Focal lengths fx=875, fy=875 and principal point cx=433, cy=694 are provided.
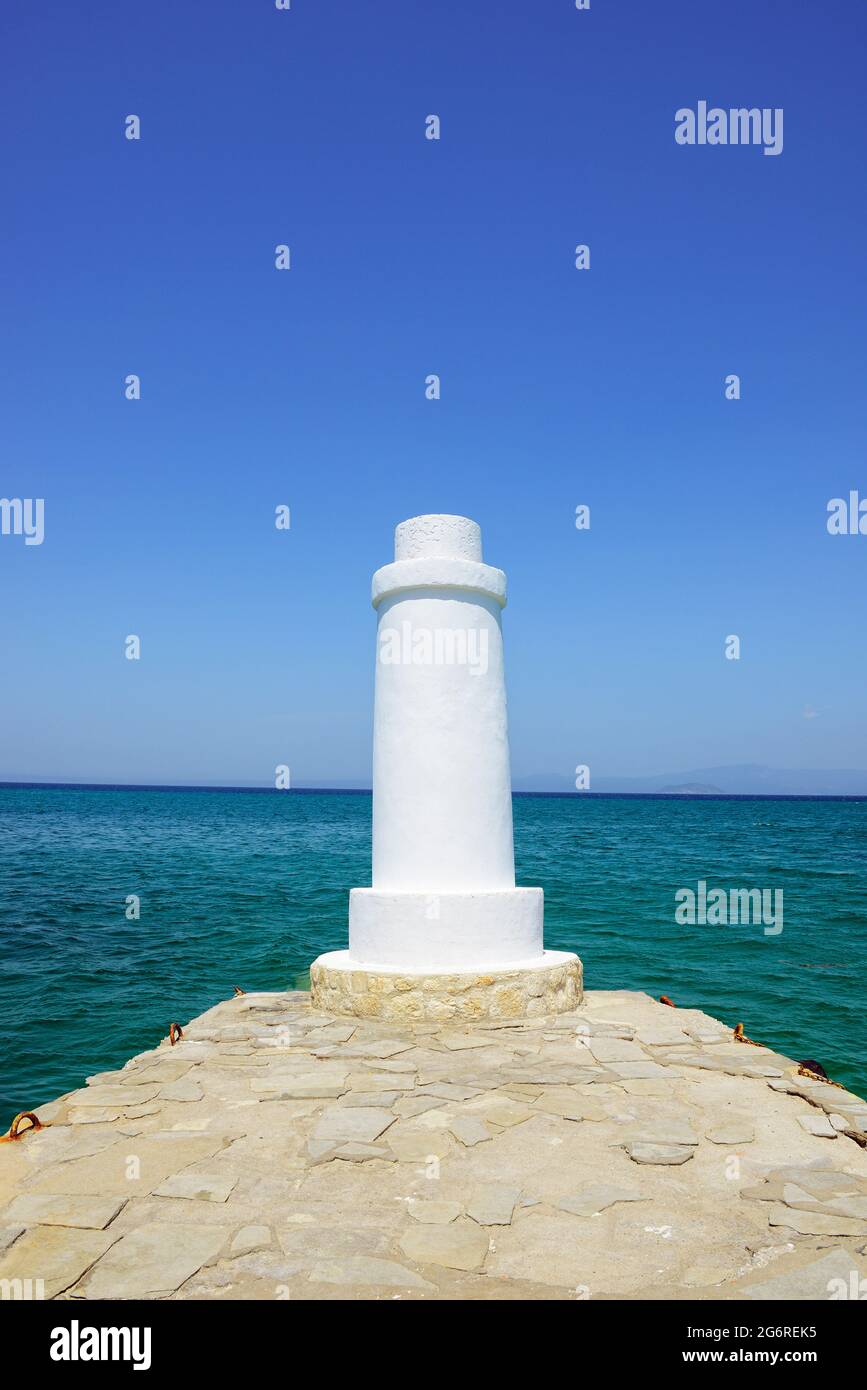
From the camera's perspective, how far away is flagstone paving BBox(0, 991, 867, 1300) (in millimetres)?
3703

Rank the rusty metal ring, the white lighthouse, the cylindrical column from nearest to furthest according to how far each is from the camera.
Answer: the rusty metal ring, the white lighthouse, the cylindrical column

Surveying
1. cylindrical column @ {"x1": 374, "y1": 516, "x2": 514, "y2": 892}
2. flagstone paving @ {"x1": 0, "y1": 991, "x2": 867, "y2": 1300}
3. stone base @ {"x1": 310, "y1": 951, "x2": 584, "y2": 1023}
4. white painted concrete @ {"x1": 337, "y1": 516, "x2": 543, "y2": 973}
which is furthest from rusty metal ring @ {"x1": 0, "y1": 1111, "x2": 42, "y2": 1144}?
cylindrical column @ {"x1": 374, "y1": 516, "x2": 514, "y2": 892}

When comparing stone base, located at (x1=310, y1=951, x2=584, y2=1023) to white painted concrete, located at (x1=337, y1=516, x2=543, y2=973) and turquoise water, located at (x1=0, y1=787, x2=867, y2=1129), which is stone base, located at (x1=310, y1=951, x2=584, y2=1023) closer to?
white painted concrete, located at (x1=337, y1=516, x2=543, y2=973)

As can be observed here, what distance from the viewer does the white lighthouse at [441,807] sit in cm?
862

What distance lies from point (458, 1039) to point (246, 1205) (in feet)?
11.8

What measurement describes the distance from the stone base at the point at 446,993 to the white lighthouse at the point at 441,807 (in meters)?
0.02

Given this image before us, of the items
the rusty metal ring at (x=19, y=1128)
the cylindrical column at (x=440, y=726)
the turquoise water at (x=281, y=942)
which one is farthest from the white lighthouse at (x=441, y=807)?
the turquoise water at (x=281, y=942)

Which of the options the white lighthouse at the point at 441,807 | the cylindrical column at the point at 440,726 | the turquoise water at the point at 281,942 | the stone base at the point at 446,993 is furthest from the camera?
the turquoise water at the point at 281,942

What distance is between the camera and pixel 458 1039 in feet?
25.4

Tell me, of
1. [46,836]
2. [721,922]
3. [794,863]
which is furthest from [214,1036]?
[46,836]

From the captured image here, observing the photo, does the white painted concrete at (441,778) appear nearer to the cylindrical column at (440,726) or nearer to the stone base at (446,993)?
the cylindrical column at (440,726)

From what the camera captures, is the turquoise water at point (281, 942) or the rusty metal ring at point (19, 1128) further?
the turquoise water at point (281, 942)

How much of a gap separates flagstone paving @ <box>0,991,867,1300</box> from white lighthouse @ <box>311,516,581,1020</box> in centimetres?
102

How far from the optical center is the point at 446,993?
8.22 m
